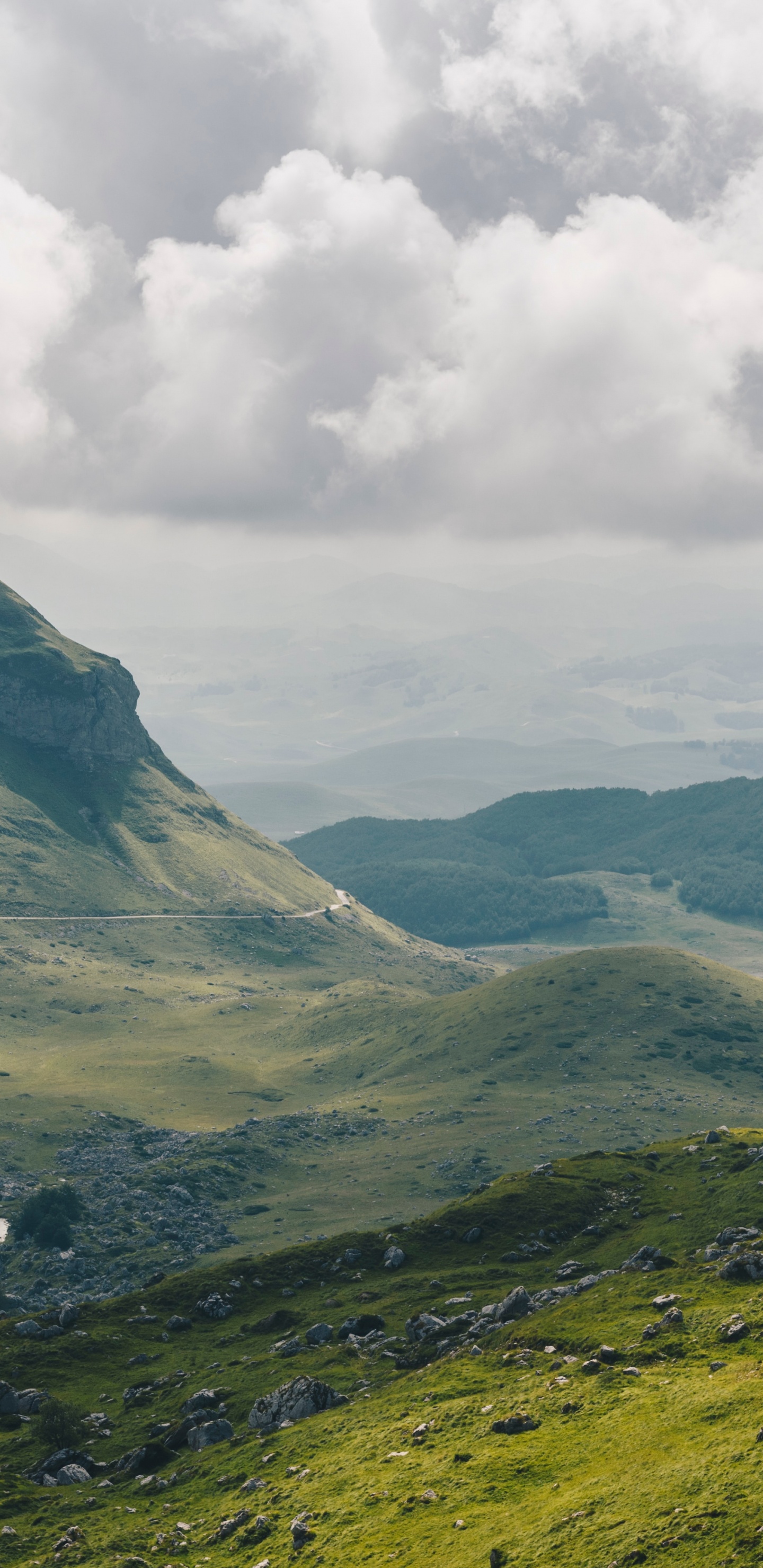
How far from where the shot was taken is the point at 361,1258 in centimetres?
8288

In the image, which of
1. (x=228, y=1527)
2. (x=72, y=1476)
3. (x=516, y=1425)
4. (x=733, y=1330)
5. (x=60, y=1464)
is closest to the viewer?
(x=228, y=1527)

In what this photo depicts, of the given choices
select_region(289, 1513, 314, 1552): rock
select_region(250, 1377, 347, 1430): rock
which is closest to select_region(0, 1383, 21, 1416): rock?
select_region(250, 1377, 347, 1430): rock

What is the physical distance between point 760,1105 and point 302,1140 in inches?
3272

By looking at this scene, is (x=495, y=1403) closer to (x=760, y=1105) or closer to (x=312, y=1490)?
(x=312, y=1490)

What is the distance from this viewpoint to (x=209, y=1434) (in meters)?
54.5

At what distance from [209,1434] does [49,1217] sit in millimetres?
96768

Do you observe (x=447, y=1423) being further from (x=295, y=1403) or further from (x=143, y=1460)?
(x=143, y=1460)

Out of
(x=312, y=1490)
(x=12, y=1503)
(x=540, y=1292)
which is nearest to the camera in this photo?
(x=312, y=1490)

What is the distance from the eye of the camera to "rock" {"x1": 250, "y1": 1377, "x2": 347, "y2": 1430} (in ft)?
178

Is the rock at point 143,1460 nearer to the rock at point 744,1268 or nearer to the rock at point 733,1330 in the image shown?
the rock at point 733,1330

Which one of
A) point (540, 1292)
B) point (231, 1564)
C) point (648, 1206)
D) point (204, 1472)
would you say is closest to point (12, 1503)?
point (204, 1472)

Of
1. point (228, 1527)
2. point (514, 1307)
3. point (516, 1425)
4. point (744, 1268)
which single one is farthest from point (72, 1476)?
point (744, 1268)

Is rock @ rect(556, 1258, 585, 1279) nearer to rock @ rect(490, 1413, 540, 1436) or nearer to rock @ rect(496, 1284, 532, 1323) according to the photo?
rock @ rect(496, 1284, 532, 1323)

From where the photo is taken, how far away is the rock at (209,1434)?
54344mm
